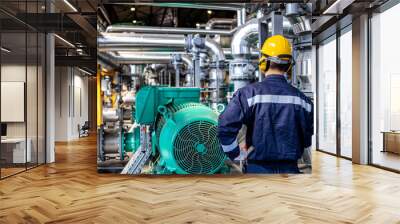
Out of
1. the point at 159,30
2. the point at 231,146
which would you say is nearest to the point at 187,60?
the point at 159,30

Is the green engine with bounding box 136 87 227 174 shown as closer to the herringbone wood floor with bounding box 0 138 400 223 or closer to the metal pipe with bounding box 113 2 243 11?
the herringbone wood floor with bounding box 0 138 400 223

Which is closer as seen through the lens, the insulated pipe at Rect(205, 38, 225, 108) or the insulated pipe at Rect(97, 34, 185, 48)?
the insulated pipe at Rect(97, 34, 185, 48)

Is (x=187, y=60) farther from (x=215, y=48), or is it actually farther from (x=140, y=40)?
(x=140, y=40)

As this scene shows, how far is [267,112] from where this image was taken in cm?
281

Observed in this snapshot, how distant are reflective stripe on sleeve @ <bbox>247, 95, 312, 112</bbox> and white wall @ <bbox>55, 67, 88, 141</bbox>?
9.60m

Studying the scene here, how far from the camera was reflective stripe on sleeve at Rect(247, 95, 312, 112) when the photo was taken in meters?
2.78

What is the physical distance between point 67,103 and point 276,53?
31.2 feet

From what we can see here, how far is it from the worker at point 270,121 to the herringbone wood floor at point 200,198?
1.83ft

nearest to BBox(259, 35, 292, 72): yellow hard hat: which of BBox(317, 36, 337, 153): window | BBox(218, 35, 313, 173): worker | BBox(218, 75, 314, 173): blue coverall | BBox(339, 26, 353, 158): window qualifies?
BBox(218, 35, 313, 173): worker

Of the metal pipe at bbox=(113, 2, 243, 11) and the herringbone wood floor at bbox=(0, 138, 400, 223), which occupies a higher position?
the metal pipe at bbox=(113, 2, 243, 11)

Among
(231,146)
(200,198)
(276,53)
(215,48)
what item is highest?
(215,48)

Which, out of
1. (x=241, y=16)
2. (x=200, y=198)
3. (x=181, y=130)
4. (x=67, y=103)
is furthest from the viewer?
(x=67, y=103)

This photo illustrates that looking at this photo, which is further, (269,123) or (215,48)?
(215,48)

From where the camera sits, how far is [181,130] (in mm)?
4695
